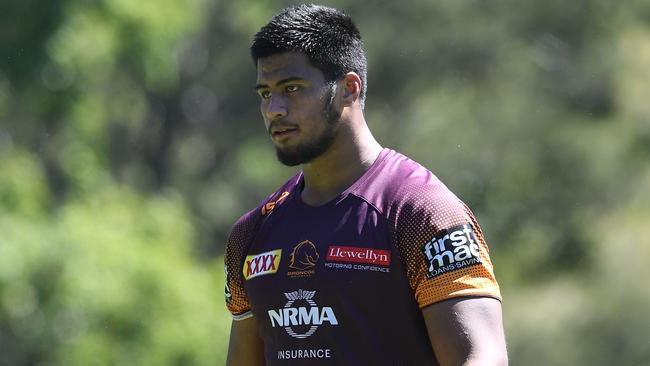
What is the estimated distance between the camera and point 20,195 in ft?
46.4

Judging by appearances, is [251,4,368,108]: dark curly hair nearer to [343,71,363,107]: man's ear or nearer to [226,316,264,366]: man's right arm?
[343,71,363,107]: man's ear

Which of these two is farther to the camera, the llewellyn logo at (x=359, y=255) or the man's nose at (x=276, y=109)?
the man's nose at (x=276, y=109)

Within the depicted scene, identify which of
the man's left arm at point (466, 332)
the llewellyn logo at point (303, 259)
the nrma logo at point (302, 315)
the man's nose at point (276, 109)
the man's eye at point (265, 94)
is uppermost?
the man's eye at point (265, 94)

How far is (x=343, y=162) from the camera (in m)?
4.77

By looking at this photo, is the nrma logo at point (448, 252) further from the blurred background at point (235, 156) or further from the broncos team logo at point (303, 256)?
the blurred background at point (235, 156)

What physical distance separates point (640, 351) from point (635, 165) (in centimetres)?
297

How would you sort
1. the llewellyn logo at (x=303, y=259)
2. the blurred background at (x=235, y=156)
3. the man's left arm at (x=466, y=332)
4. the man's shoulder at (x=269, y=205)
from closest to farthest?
the man's left arm at (x=466, y=332) < the llewellyn logo at (x=303, y=259) < the man's shoulder at (x=269, y=205) < the blurred background at (x=235, y=156)

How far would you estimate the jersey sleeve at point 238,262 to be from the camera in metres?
4.95

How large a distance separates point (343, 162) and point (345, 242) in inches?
13.0

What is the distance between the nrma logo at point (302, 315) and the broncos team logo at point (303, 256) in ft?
0.26

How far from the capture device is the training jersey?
14.5 ft

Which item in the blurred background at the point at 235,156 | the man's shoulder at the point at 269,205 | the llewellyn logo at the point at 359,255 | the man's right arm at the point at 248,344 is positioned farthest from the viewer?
the blurred background at the point at 235,156

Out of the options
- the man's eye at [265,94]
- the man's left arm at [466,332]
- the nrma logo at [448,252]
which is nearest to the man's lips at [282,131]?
the man's eye at [265,94]

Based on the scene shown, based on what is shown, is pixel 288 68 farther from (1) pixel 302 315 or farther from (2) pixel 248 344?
(2) pixel 248 344
